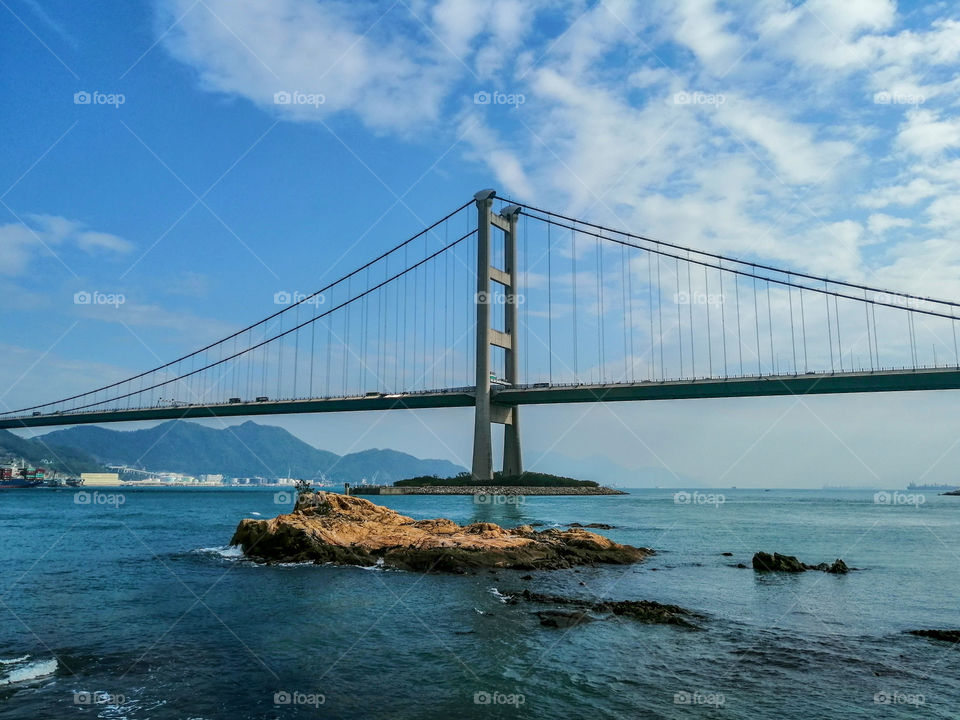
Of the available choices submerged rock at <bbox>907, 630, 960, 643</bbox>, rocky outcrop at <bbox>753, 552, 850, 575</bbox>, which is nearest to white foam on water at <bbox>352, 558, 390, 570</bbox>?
rocky outcrop at <bbox>753, 552, 850, 575</bbox>

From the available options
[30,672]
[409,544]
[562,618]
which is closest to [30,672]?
[30,672]

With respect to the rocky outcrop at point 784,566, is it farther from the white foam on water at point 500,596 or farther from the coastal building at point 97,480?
the coastal building at point 97,480

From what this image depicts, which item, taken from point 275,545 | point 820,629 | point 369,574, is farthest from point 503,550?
point 820,629

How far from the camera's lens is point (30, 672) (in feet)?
35.0

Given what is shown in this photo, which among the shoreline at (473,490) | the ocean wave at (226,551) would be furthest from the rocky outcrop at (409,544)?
the shoreline at (473,490)

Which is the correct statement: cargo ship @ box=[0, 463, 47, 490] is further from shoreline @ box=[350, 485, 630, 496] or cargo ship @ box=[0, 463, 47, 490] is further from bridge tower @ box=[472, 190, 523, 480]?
bridge tower @ box=[472, 190, 523, 480]

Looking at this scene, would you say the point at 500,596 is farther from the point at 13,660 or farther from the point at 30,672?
the point at 13,660

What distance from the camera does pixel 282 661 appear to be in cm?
1138

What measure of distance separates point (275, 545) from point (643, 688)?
17674mm

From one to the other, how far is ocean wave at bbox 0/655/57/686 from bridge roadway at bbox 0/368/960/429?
6209cm

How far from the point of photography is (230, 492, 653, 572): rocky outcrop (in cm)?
2278

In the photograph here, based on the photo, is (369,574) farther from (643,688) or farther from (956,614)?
(956,614)

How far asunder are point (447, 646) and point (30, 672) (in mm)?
6933

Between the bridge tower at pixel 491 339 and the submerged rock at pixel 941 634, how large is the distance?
60.4 m
